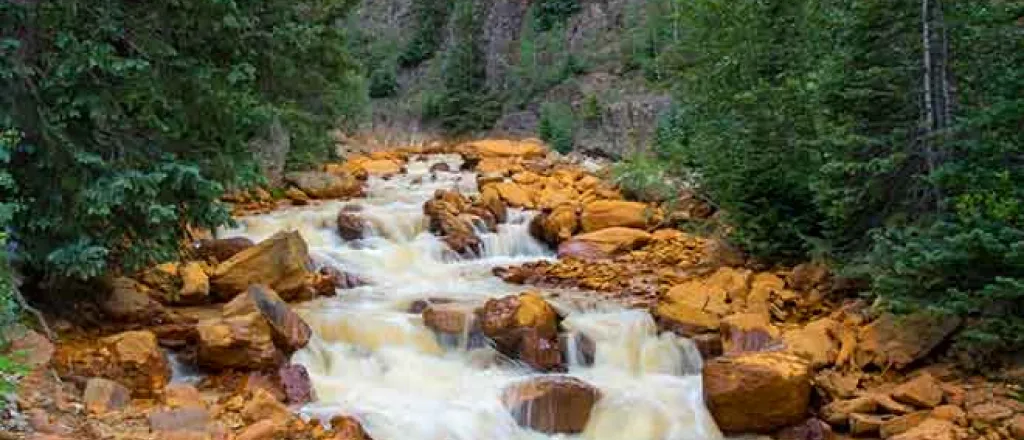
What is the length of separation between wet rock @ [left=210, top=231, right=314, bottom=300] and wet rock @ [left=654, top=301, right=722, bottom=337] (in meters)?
4.32

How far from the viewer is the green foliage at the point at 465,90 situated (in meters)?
39.8

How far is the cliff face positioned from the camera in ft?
106

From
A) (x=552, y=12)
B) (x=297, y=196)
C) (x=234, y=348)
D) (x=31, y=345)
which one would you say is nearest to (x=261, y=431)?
(x=234, y=348)

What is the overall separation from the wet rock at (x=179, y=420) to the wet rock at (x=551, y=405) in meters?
2.73

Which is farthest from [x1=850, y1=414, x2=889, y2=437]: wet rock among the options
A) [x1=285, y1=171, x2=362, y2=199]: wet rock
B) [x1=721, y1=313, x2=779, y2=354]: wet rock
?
[x1=285, y1=171, x2=362, y2=199]: wet rock

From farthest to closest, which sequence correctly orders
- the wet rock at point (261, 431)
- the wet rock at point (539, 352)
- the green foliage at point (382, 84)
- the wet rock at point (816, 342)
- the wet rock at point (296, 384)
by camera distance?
the green foliage at point (382, 84) → the wet rock at point (539, 352) → the wet rock at point (816, 342) → the wet rock at point (296, 384) → the wet rock at point (261, 431)

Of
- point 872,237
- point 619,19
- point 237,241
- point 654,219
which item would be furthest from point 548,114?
point 872,237

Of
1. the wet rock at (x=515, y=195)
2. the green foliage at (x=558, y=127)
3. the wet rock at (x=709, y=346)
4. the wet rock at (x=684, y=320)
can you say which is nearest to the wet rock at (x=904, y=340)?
the wet rock at (x=709, y=346)

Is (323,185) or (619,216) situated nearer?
(619,216)

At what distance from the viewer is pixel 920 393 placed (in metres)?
7.21

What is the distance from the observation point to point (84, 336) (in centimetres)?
813

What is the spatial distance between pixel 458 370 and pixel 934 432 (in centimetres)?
436

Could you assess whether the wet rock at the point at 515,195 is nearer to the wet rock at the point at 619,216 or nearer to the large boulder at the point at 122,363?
the wet rock at the point at 619,216

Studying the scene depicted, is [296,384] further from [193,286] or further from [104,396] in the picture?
[193,286]
